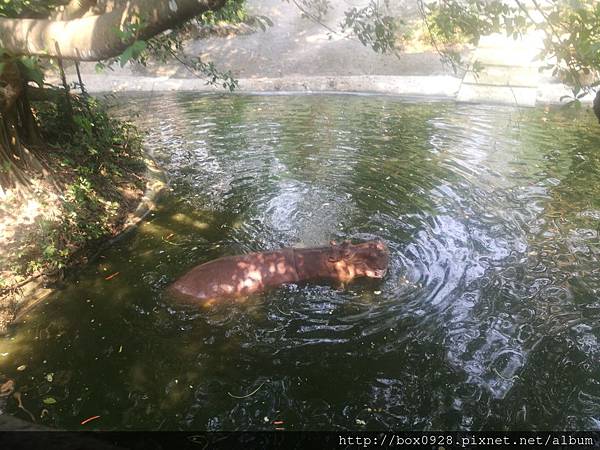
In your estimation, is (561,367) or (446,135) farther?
(446,135)

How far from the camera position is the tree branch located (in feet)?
12.2

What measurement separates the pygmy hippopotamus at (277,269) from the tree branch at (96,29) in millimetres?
2602

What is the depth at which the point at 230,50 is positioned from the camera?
23.3 metres

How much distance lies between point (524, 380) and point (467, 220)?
3.40 meters

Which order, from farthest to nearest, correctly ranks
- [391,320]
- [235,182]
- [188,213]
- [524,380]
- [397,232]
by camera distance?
[235,182] < [188,213] < [397,232] < [391,320] < [524,380]

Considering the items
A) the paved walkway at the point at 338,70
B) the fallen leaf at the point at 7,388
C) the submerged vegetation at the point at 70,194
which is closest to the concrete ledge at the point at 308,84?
the paved walkway at the point at 338,70

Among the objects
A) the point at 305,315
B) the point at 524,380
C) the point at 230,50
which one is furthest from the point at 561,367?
the point at 230,50

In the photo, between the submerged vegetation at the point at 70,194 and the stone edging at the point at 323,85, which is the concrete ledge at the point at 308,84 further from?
the submerged vegetation at the point at 70,194

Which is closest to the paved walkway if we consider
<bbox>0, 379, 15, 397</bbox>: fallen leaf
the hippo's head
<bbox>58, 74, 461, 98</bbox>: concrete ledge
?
<bbox>58, 74, 461, 98</bbox>: concrete ledge

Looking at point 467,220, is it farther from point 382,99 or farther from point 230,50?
point 230,50

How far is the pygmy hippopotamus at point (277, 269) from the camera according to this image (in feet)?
17.4

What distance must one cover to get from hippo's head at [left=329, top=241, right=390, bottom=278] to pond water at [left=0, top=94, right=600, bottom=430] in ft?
0.57

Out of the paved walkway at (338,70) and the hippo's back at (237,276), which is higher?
the paved walkway at (338,70)

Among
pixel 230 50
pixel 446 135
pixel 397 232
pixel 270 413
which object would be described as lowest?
pixel 270 413
